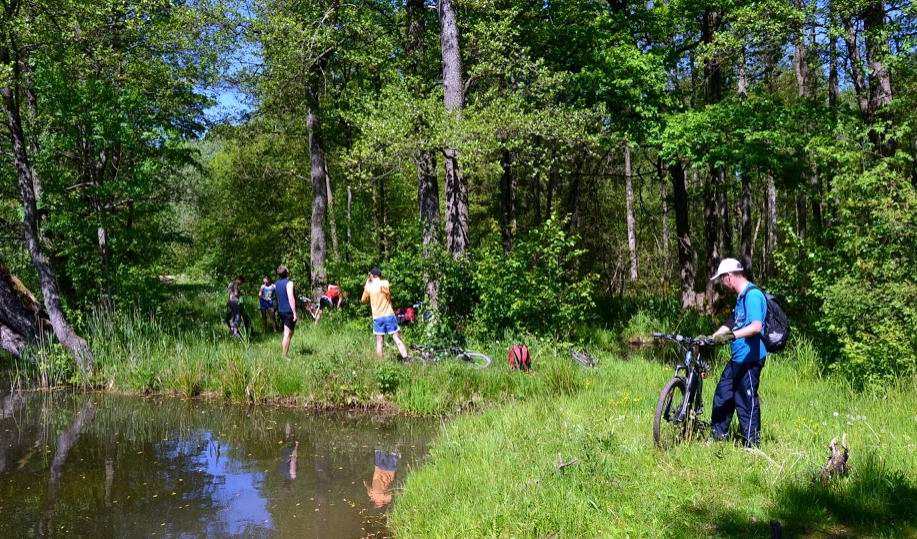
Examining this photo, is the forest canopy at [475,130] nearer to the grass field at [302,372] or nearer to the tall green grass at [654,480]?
the grass field at [302,372]

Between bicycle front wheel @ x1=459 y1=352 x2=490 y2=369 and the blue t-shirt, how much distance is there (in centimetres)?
530

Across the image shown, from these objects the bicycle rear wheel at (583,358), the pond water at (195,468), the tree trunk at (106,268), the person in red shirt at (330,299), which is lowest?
the pond water at (195,468)

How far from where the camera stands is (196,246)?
28219 mm

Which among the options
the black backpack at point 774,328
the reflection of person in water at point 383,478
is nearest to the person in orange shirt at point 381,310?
the reflection of person in water at point 383,478

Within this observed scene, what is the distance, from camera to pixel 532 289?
1230cm

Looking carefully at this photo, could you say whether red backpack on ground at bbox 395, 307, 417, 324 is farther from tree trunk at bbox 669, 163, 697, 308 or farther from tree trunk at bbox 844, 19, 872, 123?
tree trunk at bbox 844, 19, 872, 123

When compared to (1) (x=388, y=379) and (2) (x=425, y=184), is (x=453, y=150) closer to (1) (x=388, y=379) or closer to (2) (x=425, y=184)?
(2) (x=425, y=184)

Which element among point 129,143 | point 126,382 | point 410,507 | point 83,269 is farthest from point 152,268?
point 410,507

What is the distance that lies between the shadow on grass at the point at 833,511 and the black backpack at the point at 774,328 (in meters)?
1.18

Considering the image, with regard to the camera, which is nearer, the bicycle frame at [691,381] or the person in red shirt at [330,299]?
the bicycle frame at [691,381]

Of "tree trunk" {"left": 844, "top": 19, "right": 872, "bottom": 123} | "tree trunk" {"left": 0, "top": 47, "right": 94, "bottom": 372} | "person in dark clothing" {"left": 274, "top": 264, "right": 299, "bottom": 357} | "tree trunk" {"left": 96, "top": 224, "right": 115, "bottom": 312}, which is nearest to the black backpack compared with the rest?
"tree trunk" {"left": 844, "top": 19, "right": 872, "bottom": 123}

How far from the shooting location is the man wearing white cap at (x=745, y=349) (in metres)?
5.85

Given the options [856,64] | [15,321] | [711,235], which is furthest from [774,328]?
[711,235]

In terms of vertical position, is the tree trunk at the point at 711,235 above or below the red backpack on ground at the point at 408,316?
above
